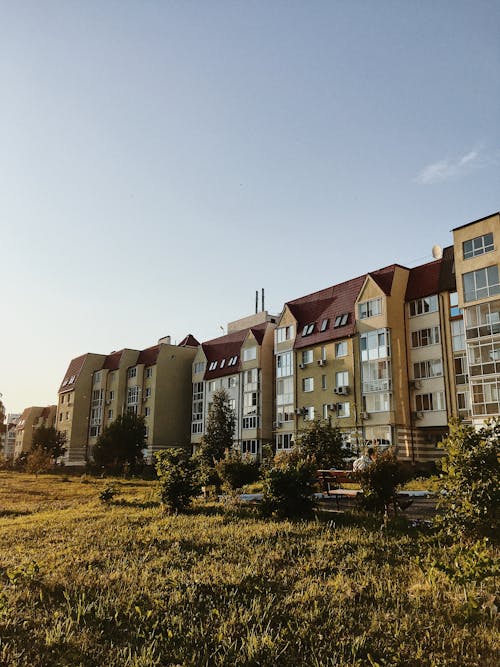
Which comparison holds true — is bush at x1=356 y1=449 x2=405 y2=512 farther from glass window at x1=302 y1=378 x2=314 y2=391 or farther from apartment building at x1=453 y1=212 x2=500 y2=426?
glass window at x1=302 y1=378 x2=314 y2=391

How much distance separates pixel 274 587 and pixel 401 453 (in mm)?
31604

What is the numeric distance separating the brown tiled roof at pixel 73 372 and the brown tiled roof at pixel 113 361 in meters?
3.44

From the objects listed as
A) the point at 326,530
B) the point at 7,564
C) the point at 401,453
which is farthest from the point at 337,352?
the point at 7,564

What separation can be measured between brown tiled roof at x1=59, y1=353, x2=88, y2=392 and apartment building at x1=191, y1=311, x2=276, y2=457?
72.9ft

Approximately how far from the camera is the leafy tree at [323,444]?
3116cm

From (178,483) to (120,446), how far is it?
1472 inches

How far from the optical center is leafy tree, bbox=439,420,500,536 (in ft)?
29.1

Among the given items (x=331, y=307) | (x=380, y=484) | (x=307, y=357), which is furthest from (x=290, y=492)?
(x=331, y=307)

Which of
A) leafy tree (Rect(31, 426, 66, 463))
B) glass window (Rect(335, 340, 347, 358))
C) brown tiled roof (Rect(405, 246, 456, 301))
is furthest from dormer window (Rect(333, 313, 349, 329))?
leafy tree (Rect(31, 426, 66, 463))

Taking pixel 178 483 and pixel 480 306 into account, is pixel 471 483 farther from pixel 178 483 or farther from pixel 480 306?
pixel 480 306

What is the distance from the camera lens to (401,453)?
122 ft

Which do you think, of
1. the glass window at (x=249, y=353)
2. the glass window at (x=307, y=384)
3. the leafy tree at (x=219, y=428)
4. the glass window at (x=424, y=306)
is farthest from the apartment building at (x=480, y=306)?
Answer: the glass window at (x=249, y=353)

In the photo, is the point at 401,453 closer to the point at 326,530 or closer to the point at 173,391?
the point at 326,530

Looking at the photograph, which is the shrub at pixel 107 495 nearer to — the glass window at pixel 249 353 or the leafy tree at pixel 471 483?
the leafy tree at pixel 471 483
